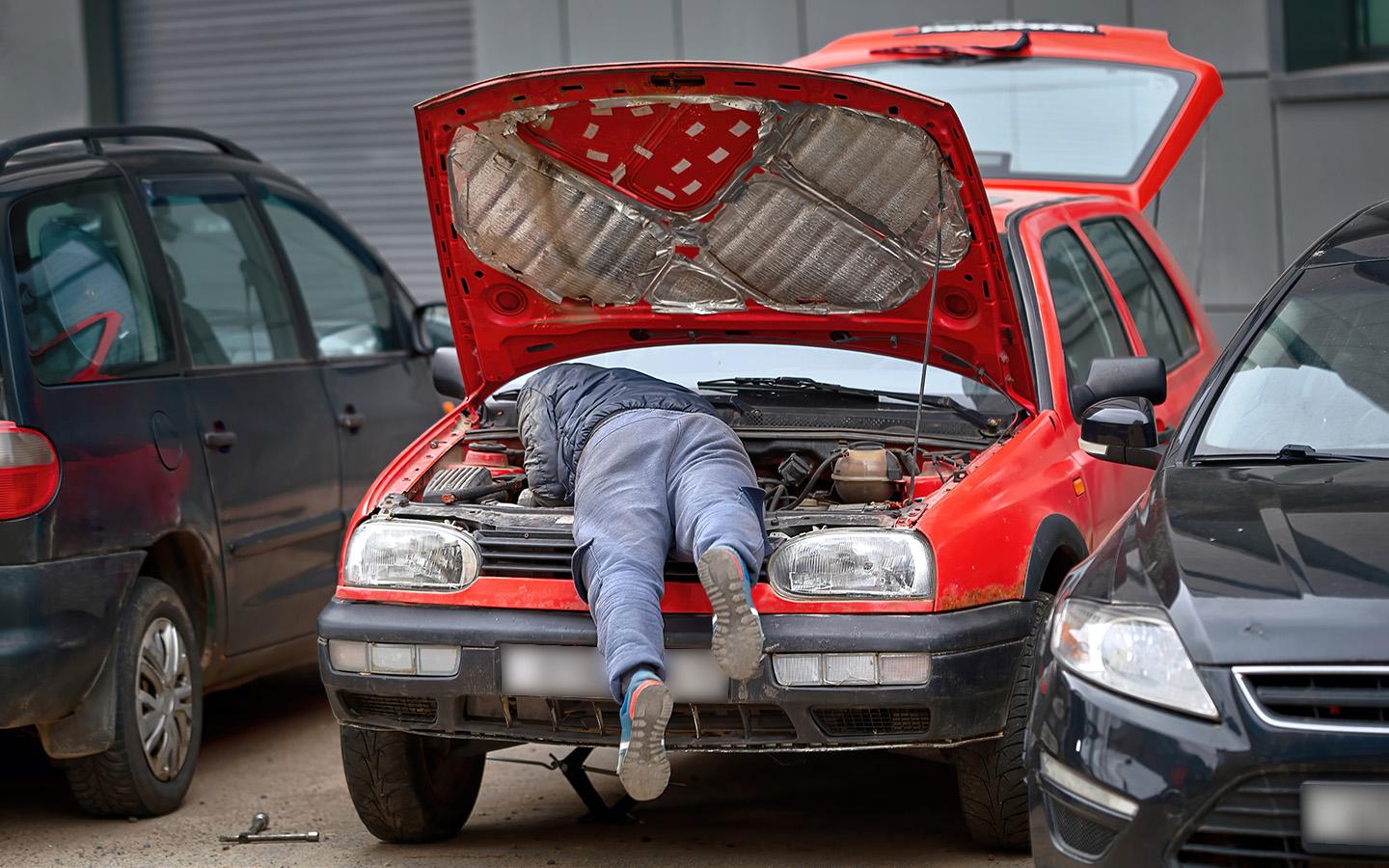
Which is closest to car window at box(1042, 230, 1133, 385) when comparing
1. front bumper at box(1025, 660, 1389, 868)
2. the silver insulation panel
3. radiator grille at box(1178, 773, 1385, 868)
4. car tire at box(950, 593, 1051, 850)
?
the silver insulation panel

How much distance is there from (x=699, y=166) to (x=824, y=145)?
14.4 inches

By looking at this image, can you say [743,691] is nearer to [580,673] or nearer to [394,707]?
[580,673]

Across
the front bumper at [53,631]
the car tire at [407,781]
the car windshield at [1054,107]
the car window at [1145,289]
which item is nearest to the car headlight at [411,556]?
the car tire at [407,781]

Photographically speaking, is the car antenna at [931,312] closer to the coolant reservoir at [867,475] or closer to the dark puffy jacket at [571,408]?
the coolant reservoir at [867,475]

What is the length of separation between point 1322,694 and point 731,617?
1.40 metres

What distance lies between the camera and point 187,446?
5391 mm

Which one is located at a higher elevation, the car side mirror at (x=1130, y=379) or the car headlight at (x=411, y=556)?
the car side mirror at (x=1130, y=379)

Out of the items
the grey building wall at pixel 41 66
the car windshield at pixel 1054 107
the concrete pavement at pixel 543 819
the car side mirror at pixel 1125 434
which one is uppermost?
the grey building wall at pixel 41 66

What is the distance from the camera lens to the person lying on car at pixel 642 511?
12.7 feet

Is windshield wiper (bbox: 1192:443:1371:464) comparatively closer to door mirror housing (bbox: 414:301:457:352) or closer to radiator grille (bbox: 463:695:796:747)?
radiator grille (bbox: 463:695:796:747)

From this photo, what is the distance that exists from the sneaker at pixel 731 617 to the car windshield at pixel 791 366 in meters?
1.29

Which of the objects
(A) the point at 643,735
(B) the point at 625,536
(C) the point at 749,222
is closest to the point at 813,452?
(C) the point at 749,222

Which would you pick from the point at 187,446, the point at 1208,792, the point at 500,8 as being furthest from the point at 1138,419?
the point at 500,8

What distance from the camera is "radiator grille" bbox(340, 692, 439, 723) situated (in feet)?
14.1
